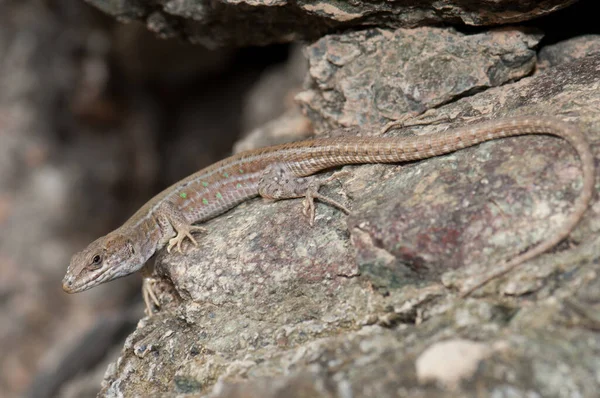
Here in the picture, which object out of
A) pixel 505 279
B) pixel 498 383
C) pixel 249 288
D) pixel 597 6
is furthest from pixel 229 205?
pixel 597 6

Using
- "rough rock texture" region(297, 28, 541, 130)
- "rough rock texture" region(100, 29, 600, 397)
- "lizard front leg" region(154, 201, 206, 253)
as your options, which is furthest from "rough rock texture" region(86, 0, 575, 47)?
"lizard front leg" region(154, 201, 206, 253)

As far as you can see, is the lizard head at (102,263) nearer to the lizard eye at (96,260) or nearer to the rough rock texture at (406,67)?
the lizard eye at (96,260)

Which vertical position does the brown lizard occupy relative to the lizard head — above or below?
above

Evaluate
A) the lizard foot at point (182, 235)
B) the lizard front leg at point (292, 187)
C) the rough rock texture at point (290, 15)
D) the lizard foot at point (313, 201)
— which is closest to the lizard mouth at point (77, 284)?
the lizard foot at point (182, 235)

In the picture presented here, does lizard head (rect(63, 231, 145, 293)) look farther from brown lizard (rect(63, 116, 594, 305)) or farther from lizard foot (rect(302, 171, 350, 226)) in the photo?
lizard foot (rect(302, 171, 350, 226))

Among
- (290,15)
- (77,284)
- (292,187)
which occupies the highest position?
(290,15)

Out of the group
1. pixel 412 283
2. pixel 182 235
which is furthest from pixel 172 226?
pixel 412 283

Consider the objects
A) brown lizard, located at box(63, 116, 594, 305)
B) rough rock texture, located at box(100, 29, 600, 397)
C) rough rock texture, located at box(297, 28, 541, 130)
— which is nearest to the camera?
rough rock texture, located at box(100, 29, 600, 397)

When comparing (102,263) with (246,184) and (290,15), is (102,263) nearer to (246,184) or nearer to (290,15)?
(246,184)
